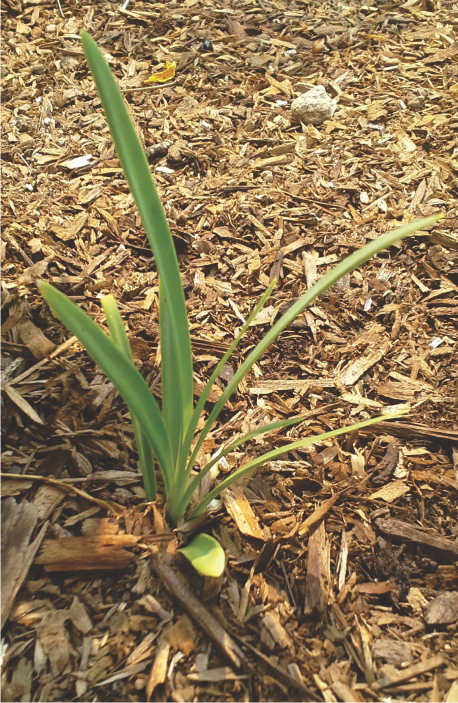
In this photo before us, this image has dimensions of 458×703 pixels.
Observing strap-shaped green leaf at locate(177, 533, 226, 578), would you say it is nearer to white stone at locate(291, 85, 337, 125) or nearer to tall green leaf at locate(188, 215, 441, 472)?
tall green leaf at locate(188, 215, 441, 472)

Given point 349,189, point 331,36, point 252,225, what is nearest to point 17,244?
point 252,225

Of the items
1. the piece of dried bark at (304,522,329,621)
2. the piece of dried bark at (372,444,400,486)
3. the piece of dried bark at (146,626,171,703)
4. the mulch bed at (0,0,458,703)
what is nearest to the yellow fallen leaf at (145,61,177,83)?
the mulch bed at (0,0,458,703)

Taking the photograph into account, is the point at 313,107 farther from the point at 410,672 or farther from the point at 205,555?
the point at 410,672

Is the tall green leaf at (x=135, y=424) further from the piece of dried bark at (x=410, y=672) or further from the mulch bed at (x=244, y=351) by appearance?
the piece of dried bark at (x=410, y=672)

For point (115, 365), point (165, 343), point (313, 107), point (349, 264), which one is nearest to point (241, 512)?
point (165, 343)

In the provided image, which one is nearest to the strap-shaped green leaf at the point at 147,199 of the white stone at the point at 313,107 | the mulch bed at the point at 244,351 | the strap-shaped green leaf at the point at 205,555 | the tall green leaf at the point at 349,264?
→ the tall green leaf at the point at 349,264
